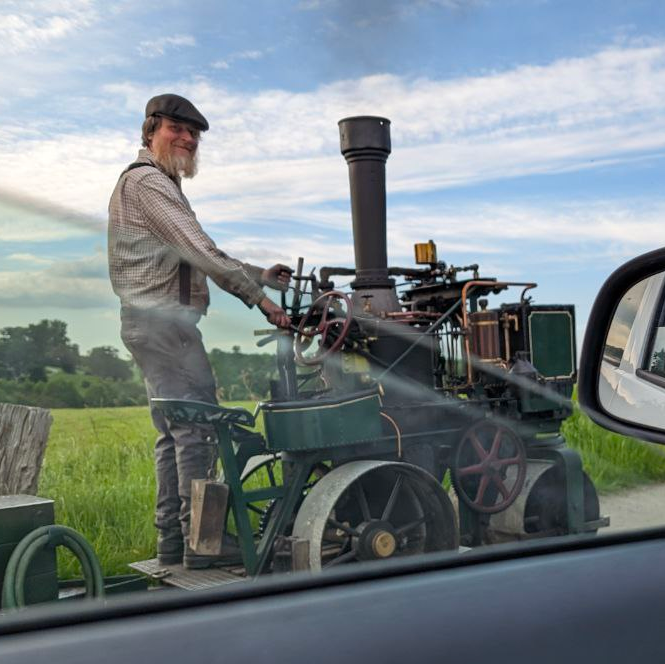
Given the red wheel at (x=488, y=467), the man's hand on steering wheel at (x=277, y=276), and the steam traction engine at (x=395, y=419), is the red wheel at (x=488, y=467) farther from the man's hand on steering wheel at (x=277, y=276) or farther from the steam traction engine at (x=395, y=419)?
the man's hand on steering wheel at (x=277, y=276)

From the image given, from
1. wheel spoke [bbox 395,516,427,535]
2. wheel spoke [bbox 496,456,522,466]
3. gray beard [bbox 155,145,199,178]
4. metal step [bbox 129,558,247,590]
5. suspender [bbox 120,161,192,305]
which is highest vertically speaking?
gray beard [bbox 155,145,199,178]

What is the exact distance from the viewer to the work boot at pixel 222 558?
3.23m

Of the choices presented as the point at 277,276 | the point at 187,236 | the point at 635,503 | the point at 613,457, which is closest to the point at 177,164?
the point at 187,236

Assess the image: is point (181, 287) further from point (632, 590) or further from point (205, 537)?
point (632, 590)

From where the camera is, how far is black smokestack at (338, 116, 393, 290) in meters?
4.19

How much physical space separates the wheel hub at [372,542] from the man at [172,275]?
1.69 feet

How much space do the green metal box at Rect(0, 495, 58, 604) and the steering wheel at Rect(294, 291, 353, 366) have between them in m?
1.14

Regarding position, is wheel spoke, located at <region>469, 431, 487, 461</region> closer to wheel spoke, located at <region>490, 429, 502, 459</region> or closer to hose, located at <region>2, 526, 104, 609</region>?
wheel spoke, located at <region>490, 429, 502, 459</region>

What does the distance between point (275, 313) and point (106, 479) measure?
1836 millimetres

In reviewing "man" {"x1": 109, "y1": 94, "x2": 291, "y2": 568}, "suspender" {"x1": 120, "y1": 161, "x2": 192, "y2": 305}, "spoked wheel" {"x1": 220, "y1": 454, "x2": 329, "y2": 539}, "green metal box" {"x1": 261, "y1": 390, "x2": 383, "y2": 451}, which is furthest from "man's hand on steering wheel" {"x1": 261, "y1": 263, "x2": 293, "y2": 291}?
"spoked wheel" {"x1": 220, "y1": 454, "x2": 329, "y2": 539}

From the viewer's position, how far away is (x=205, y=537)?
320cm

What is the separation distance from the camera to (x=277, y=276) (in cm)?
328

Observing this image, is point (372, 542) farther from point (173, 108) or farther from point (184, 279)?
point (173, 108)

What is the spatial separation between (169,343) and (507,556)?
2187mm
